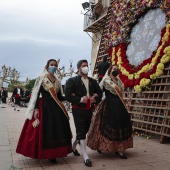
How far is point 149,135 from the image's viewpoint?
6.31m

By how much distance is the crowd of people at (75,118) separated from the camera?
3934 mm

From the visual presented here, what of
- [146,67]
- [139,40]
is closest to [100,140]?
[146,67]

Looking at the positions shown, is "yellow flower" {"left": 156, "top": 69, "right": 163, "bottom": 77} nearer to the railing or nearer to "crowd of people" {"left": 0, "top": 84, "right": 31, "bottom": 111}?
the railing

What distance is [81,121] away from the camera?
13.5ft

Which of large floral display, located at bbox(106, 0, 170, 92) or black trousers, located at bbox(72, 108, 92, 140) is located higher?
large floral display, located at bbox(106, 0, 170, 92)

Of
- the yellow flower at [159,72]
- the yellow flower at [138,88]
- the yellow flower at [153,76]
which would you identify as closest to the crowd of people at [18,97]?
the yellow flower at [138,88]

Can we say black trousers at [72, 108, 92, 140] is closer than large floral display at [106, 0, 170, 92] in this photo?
Yes

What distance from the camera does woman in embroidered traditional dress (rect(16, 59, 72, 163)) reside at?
12.8 ft

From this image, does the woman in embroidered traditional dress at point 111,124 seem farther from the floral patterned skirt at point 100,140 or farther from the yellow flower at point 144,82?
the yellow flower at point 144,82

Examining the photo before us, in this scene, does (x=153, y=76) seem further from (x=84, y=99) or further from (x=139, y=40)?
(x=84, y=99)

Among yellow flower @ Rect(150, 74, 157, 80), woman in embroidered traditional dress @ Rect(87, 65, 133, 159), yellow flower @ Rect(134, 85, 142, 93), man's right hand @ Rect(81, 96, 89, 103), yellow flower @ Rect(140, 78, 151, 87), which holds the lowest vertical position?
woman in embroidered traditional dress @ Rect(87, 65, 133, 159)

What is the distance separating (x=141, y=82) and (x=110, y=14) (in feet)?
13.3

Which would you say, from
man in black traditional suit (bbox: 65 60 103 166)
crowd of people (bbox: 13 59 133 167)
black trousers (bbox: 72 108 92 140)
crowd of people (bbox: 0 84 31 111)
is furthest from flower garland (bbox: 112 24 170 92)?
crowd of people (bbox: 0 84 31 111)

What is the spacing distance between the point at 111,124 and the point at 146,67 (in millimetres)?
2451
